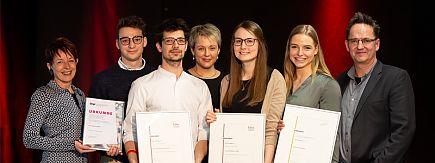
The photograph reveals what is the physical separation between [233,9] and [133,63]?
189 centimetres

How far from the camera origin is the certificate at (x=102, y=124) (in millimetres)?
3975

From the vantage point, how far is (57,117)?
159 inches

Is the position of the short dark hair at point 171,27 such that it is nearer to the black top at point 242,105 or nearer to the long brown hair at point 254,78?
the long brown hair at point 254,78

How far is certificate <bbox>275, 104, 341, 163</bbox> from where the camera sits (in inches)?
146

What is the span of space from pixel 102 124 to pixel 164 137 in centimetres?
44

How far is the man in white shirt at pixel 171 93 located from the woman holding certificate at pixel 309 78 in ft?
1.70

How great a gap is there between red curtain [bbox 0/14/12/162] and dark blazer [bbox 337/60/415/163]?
132 inches

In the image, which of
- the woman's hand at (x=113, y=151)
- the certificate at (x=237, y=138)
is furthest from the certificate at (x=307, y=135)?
the woman's hand at (x=113, y=151)

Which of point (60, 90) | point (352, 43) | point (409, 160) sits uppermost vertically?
point (352, 43)

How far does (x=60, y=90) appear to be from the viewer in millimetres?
4109

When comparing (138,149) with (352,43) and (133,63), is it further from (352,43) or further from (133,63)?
(352,43)

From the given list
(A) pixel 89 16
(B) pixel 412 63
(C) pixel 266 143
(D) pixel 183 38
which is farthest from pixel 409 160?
(A) pixel 89 16

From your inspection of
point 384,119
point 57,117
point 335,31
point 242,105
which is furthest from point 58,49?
point 335,31

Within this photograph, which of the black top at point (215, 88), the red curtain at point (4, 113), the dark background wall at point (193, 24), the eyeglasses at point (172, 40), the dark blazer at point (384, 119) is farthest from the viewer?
the red curtain at point (4, 113)
